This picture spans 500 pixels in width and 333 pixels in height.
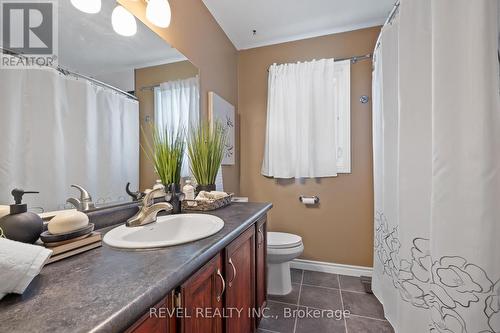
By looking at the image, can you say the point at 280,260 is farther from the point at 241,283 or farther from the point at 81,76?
the point at 81,76

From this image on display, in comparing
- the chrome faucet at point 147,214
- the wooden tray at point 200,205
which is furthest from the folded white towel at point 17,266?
the wooden tray at point 200,205

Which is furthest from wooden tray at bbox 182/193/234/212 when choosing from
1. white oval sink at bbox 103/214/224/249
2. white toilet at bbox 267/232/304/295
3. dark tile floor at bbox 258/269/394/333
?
dark tile floor at bbox 258/269/394/333

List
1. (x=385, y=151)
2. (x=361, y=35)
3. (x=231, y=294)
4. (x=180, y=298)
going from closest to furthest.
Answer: (x=180, y=298) → (x=231, y=294) → (x=385, y=151) → (x=361, y=35)

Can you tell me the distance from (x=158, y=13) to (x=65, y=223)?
125 centimetres

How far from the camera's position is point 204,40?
189cm

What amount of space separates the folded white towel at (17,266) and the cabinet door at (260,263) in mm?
1002

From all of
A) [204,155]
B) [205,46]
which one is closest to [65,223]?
[204,155]

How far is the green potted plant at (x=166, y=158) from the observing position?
4.14ft

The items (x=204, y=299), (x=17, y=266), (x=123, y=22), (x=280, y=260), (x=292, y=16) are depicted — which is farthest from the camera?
(x=292, y=16)

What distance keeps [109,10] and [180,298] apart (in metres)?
1.33

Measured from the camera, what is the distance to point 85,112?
937 millimetres

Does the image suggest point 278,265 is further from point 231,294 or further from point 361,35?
point 361,35

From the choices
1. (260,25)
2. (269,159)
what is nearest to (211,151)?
(269,159)

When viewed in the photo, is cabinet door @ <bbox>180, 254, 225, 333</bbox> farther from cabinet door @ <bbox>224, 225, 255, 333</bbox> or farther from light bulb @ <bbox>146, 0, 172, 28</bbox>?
light bulb @ <bbox>146, 0, 172, 28</bbox>
